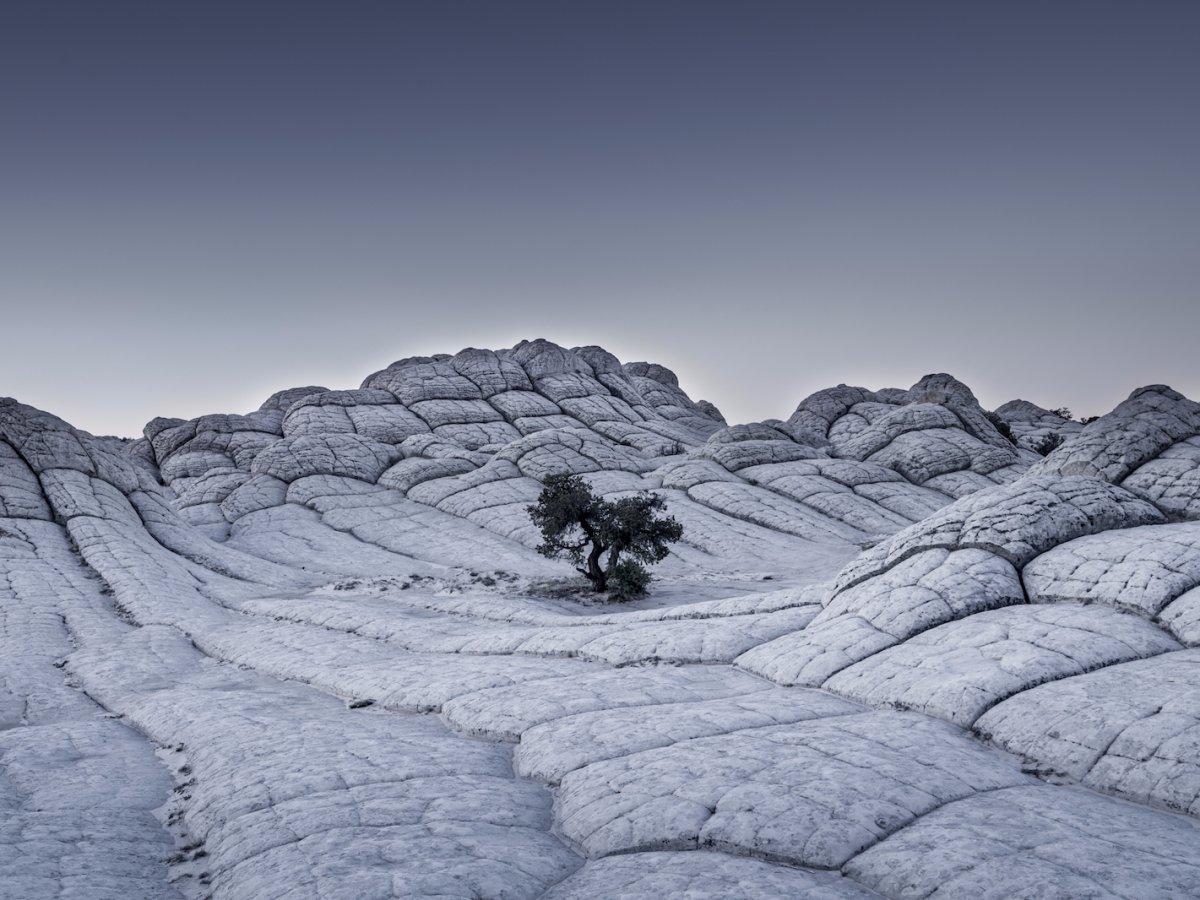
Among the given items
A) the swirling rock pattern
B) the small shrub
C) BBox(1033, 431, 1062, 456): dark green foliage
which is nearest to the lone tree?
the small shrub

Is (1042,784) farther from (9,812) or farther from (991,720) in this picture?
(9,812)

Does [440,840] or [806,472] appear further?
[806,472]

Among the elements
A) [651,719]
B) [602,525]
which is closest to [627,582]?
[602,525]

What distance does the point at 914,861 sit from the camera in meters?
9.26

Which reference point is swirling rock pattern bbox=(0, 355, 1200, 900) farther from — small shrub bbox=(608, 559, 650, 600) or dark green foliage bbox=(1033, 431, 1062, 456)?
dark green foliage bbox=(1033, 431, 1062, 456)

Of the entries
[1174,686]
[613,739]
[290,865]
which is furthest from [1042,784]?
[290,865]

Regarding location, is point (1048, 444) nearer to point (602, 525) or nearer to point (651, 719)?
point (602, 525)

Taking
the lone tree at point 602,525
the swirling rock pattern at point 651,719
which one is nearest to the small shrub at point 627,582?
the lone tree at point 602,525

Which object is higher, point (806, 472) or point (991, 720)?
point (806, 472)

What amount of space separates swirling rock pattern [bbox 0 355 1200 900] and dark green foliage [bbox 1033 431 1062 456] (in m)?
65.1

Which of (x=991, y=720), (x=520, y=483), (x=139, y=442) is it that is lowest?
(x=991, y=720)

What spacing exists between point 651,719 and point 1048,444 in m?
102

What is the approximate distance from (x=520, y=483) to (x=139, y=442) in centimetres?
5486

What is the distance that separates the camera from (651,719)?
50.4 ft
